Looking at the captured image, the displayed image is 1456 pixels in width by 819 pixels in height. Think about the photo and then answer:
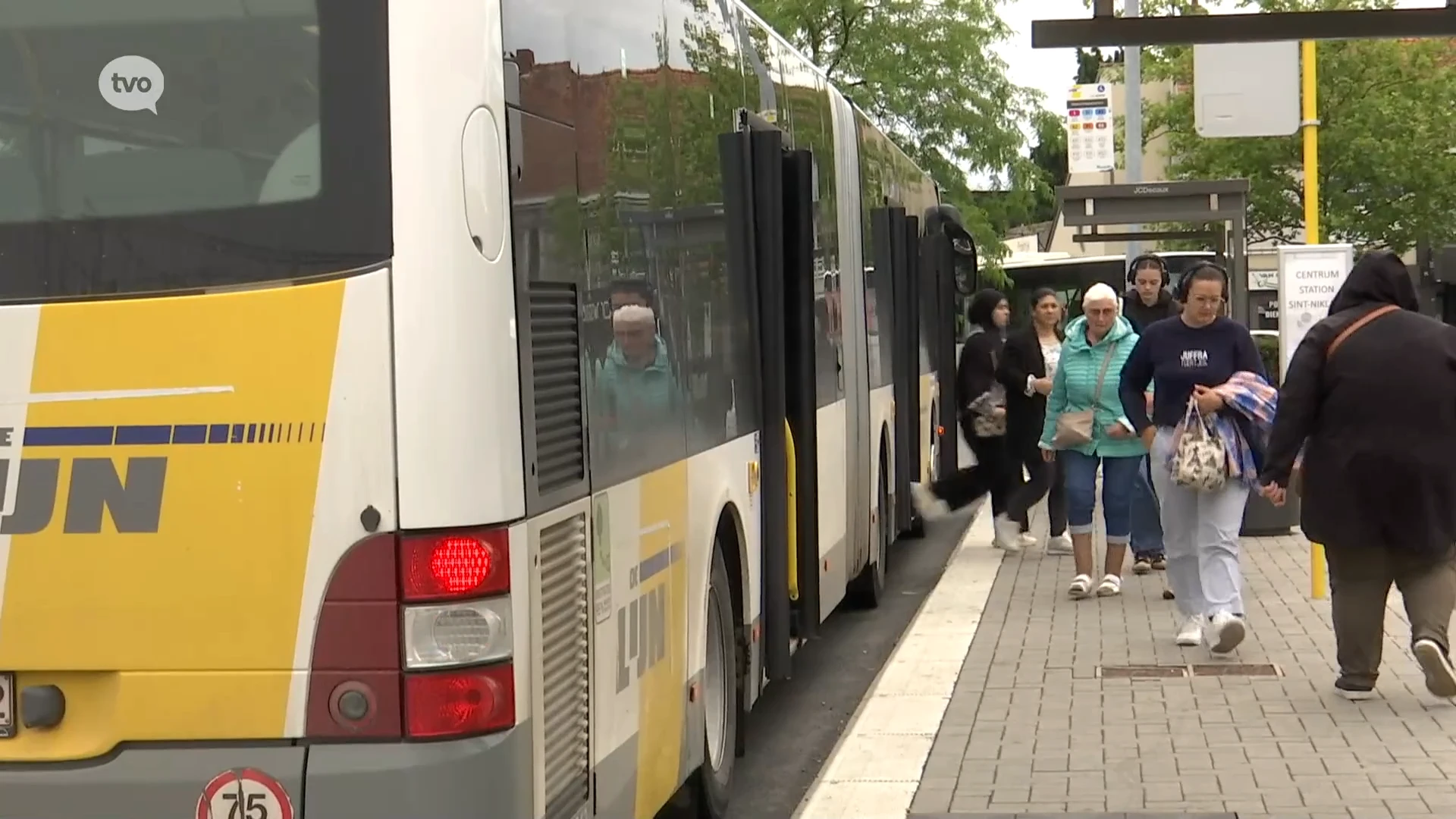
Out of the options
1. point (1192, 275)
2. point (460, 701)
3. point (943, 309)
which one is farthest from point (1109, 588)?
point (460, 701)

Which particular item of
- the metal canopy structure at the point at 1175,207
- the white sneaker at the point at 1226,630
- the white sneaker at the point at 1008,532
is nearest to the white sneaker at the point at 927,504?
the white sneaker at the point at 1008,532

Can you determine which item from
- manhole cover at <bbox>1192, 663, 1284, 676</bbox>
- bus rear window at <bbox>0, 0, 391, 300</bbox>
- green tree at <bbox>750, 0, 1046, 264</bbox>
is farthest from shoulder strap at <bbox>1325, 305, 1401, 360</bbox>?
green tree at <bbox>750, 0, 1046, 264</bbox>

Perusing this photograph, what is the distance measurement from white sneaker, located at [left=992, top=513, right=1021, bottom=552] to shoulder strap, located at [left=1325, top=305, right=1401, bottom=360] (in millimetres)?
5884

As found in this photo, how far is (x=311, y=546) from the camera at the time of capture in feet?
12.6

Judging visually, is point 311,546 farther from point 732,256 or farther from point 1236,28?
point 1236,28

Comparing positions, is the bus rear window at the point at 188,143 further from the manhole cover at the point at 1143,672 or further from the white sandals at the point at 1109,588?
the white sandals at the point at 1109,588

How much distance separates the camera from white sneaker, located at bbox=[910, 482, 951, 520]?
14.5 metres

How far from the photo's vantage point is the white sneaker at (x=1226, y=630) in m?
8.85

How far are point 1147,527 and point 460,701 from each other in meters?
9.26

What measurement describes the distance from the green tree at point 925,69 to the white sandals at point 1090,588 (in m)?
15.5

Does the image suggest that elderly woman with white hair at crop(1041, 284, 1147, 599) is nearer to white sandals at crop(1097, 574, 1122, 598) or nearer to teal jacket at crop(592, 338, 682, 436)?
white sandals at crop(1097, 574, 1122, 598)

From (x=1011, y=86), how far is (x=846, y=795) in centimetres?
2177

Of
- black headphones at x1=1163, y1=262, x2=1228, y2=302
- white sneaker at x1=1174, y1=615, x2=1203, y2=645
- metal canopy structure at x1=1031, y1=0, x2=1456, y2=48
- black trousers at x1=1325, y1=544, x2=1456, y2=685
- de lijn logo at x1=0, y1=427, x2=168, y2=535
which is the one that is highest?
metal canopy structure at x1=1031, y1=0, x2=1456, y2=48

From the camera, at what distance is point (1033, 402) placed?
42.7 feet
